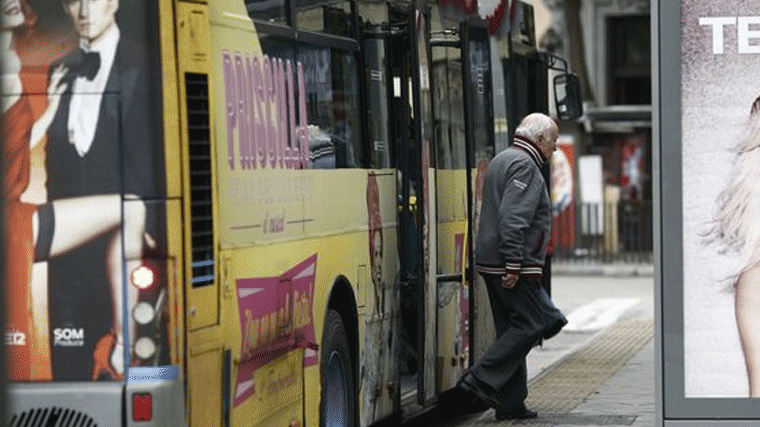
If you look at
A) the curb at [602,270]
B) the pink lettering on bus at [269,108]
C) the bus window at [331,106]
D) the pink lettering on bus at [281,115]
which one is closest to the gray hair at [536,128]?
the bus window at [331,106]

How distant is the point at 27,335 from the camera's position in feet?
24.3

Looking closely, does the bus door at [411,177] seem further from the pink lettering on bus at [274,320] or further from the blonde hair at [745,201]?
the blonde hair at [745,201]

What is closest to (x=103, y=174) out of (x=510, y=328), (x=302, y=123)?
(x=302, y=123)

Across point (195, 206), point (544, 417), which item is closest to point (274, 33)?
point (195, 206)

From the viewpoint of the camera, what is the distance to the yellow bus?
24.1 feet

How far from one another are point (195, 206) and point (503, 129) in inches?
248

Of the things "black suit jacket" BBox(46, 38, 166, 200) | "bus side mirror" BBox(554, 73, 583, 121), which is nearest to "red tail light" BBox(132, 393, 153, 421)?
"black suit jacket" BBox(46, 38, 166, 200)

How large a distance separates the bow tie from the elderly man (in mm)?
4539

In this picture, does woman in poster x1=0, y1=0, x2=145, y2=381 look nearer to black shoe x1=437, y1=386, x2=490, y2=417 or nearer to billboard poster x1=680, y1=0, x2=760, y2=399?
billboard poster x1=680, y1=0, x2=760, y2=399

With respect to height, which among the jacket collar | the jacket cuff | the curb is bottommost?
the curb

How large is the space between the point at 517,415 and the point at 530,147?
167 centimetres

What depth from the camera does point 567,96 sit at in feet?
53.2

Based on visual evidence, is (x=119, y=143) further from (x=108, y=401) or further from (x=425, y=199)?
(x=425, y=199)

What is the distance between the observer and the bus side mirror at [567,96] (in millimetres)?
16125
